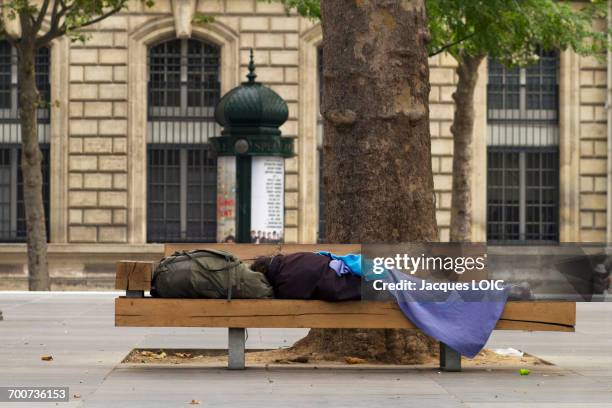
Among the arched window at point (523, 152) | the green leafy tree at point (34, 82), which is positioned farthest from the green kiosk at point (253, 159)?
the arched window at point (523, 152)

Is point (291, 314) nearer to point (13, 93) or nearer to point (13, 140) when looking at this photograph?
point (13, 140)

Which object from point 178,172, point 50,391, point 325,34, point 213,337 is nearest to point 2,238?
point 178,172

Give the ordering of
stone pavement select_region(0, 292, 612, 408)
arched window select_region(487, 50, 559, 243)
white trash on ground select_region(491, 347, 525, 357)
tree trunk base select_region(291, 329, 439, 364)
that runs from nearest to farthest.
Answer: stone pavement select_region(0, 292, 612, 408), tree trunk base select_region(291, 329, 439, 364), white trash on ground select_region(491, 347, 525, 357), arched window select_region(487, 50, 559, 243)

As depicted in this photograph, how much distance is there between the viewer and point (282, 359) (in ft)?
38.5

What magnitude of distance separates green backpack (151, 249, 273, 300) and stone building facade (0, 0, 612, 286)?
20394 millimetres

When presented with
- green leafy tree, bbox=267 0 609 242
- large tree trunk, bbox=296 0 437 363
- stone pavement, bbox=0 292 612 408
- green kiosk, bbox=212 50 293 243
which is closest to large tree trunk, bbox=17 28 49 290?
green kiosk, bbox=212 50 293 243

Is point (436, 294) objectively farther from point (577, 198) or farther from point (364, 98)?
point (577, 198)

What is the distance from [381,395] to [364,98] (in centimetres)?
320

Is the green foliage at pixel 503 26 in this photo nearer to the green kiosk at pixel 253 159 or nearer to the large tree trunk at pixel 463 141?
the large tree trunk at pixel 463 141

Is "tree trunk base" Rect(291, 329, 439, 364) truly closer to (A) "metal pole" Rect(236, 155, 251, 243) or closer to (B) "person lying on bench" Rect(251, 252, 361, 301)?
→ (B) "person lying on bench" Rect(251, 252, 361, 301)

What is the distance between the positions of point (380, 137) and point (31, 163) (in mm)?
13817

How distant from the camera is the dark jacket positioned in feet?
34.5

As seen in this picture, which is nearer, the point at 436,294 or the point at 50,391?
the point at 50,391

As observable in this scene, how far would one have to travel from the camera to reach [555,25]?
24797 millimetres
